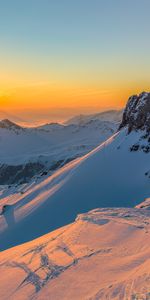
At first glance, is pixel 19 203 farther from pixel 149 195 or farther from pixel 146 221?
pixel 146 221

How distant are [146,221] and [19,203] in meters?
45.2

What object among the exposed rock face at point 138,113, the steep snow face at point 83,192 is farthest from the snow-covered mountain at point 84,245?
the exposed rock face at point 138,113

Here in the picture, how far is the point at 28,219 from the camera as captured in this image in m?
54.9

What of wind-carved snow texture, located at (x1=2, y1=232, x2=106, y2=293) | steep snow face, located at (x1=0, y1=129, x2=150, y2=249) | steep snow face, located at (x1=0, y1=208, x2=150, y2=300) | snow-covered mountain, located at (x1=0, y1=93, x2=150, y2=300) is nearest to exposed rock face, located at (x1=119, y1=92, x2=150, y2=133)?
steep snow face, located at (x1=0, y1=129, x2=150, y2=249)

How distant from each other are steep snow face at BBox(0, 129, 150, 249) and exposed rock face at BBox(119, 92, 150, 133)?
2050 millimetres

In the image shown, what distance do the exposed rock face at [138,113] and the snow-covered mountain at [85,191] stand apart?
1.37 m

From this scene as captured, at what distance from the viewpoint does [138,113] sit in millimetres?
73438

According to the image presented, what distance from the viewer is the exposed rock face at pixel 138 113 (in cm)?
6896

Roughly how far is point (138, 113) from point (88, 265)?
2328 inches

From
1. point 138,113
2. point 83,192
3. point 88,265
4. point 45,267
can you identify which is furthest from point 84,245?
point 138,113

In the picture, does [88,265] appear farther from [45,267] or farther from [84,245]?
[84,245]

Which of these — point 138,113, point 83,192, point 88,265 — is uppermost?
point 138,113

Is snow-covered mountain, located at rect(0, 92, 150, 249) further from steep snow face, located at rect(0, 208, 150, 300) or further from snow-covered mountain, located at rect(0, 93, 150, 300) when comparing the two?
steep snow face, located at rect(0, 208, 150, 300)

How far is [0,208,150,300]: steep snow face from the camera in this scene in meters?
14.0
